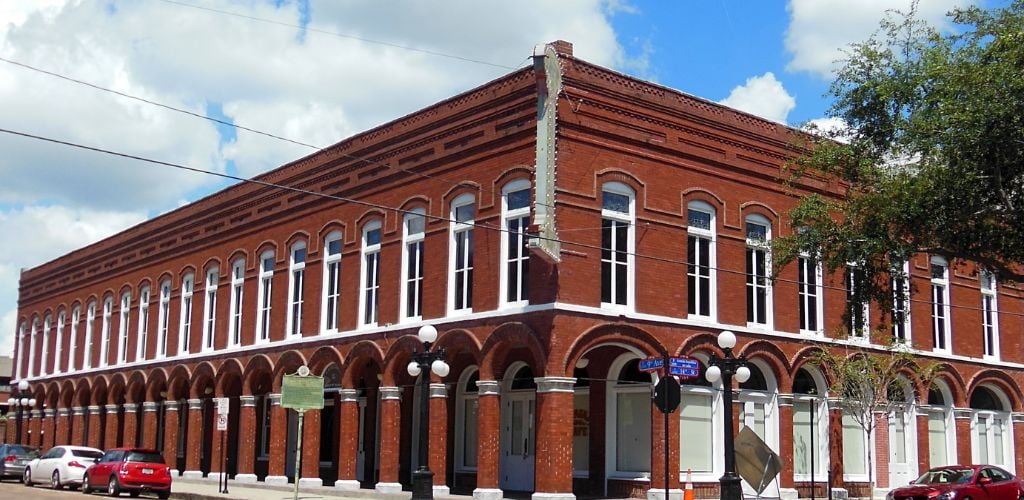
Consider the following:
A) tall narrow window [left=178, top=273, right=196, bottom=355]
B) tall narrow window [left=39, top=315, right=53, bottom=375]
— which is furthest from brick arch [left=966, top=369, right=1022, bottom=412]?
tall narrow window [left=39, top=315, right=53, bottom=375]

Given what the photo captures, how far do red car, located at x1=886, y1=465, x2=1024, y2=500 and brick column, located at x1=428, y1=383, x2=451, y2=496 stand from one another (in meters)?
10.6

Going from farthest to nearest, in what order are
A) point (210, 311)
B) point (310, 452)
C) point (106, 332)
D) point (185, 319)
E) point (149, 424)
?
point (106, 332), point (149, 424), point (185, 319), point (210, 311), point (310, 452)

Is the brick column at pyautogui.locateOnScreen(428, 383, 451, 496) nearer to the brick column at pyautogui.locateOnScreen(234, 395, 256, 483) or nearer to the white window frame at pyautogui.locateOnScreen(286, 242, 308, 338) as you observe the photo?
the white window frame at pyautogui.locateOnScreen(286, 242, 308, 338)

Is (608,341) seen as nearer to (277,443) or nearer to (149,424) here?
(277,443)

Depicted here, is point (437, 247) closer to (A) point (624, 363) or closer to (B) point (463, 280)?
(B) point (463, 280)

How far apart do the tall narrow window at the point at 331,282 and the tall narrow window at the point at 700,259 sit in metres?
10.6

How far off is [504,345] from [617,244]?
3555 millimetres

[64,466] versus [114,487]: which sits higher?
[64,466]

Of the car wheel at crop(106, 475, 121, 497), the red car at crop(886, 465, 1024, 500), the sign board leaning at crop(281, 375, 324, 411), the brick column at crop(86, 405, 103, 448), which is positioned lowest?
the car wheel at crop(106, 475, 121, 497)

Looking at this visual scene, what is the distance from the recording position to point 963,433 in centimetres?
3441

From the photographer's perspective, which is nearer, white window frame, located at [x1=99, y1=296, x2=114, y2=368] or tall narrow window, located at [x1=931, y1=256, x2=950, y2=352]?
tall narrow window, located at [x1=931, y1=256, x2=950, y2=352]

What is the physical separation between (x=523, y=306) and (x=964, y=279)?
53.8ft

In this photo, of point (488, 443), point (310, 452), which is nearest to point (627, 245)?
point (488, 443)

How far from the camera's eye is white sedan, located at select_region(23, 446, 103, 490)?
33.9m
